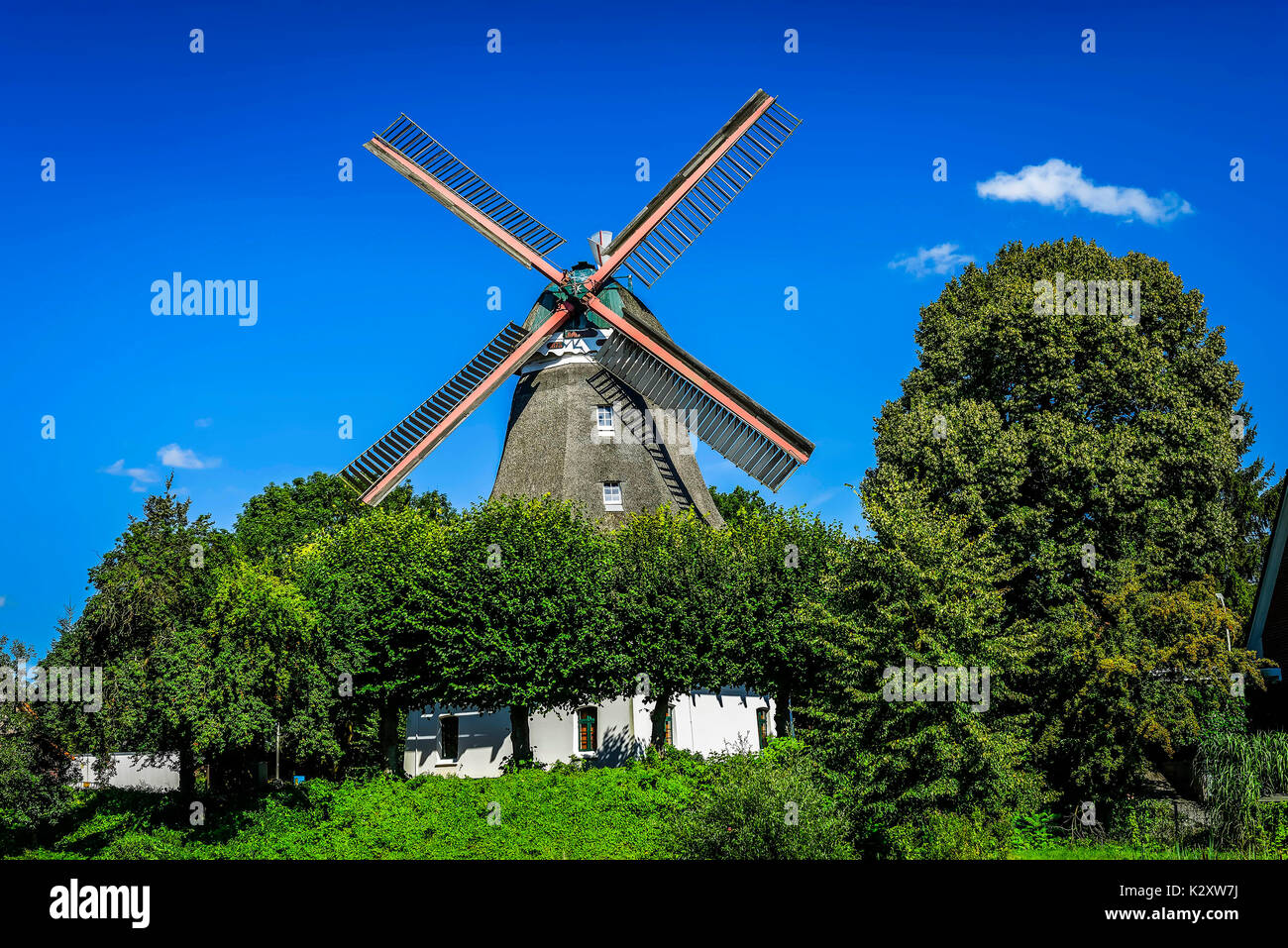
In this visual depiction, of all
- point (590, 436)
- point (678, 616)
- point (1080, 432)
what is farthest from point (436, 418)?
point (1080, 432)

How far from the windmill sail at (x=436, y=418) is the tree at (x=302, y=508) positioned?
63.5ft

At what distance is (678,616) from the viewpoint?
106ft

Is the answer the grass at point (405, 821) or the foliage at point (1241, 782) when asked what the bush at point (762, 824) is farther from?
the foliage at point (1241, 782)

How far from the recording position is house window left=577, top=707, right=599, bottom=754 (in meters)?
38.0

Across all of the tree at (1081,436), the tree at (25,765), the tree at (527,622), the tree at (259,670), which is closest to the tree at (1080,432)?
the tree at (1081,436)

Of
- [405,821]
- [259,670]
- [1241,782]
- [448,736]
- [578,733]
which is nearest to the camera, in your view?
[1241,782]

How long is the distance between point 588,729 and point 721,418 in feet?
42.6

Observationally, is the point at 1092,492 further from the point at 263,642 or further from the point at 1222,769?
the point at 263,642

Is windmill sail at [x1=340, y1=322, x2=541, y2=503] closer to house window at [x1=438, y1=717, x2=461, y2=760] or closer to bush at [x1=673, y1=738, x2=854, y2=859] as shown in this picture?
house window at [x1=438, y1=717, x2=461, y2=760]

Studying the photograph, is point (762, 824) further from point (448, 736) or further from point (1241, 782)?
point (448, 736)

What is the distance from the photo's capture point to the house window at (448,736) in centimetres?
4069
